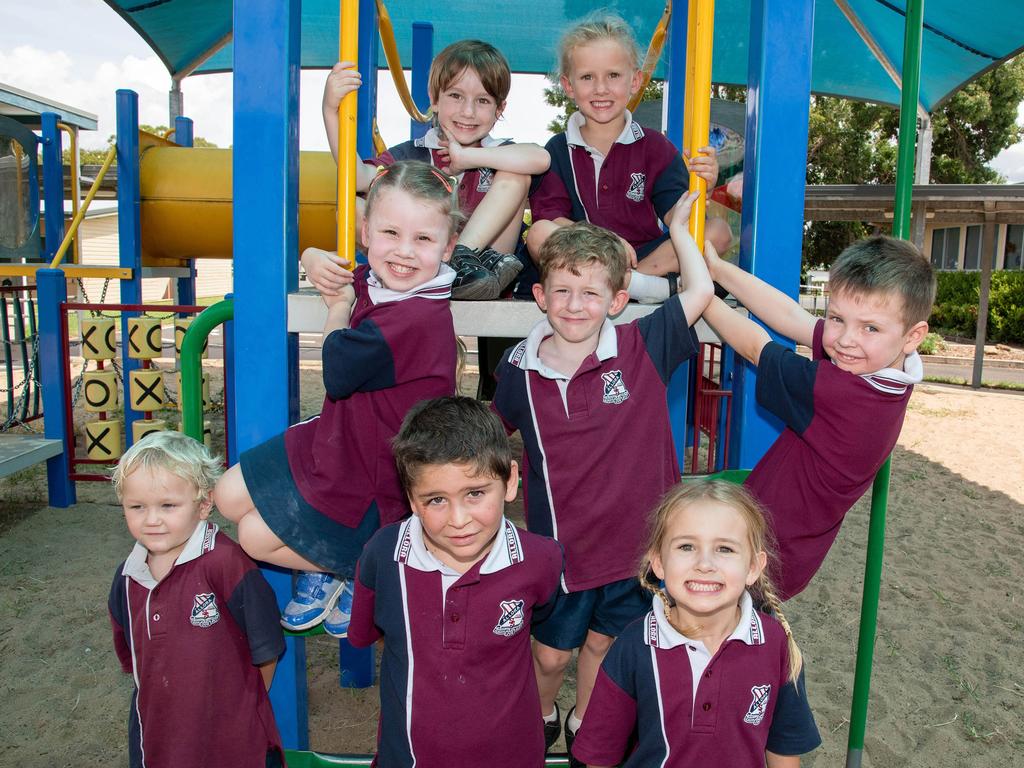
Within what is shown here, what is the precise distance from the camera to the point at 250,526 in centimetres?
185

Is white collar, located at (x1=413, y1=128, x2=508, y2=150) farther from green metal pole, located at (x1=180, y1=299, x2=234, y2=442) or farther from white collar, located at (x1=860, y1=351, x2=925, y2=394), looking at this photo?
white collar, located at (x1=860, y1=351, x2=925, y2=394)

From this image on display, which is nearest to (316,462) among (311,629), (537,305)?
(311,629)

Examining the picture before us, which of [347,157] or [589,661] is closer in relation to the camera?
[347,157]

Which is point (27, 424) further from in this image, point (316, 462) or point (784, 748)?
point (784, 748)

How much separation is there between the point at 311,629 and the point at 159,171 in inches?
216

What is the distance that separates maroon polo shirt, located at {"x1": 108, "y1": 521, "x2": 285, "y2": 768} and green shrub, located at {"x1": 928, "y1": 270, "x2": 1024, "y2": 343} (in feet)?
56.5

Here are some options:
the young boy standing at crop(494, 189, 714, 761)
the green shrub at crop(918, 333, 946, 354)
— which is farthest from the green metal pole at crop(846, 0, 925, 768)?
the green shrub at crop(918, 333, 946, 354)

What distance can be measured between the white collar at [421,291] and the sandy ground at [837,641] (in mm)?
1762

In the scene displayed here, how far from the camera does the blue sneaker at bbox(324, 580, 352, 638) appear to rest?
78.4 inches

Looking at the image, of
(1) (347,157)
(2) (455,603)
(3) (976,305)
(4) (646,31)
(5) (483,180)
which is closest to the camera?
(2) (455,603)

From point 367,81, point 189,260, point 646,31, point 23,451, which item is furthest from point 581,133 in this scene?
point 189,260

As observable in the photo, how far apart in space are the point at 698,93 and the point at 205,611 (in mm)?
1715

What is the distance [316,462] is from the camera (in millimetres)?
1836

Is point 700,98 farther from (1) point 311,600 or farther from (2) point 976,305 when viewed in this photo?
(2) point 976,305
